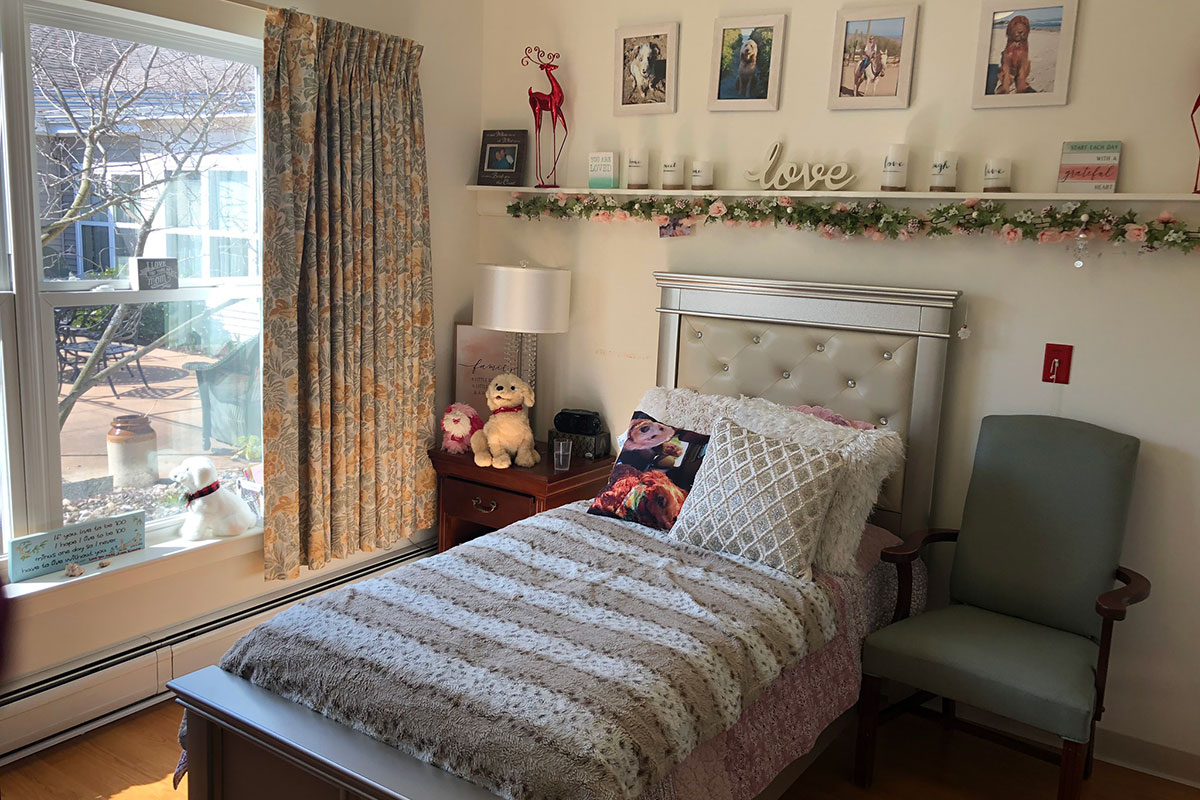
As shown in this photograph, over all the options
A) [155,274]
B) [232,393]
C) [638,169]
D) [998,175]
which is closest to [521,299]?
[638,169]

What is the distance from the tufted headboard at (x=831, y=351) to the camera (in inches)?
114

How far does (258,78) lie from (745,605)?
91.8 inches

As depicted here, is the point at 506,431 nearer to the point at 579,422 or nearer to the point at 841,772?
the point at 579,422

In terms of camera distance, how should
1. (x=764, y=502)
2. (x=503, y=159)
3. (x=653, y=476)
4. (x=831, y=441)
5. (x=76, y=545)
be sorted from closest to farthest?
(x=764, y=502) → (x=76, y=545) → (x=831, y=441) → (x=653, y=476) → (x=503, y=159)

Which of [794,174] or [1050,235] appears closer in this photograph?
[1050,235]

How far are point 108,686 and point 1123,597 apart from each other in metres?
2.89

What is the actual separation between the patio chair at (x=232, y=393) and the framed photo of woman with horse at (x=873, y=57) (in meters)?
2.17

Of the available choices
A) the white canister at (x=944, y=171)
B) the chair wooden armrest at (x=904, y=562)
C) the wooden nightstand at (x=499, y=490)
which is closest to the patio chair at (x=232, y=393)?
the wooden nightstand at (x=499, y=490)

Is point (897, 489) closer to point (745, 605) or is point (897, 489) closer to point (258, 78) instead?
point (745, 605)

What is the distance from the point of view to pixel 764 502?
252 cm

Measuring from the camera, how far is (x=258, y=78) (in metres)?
3.04

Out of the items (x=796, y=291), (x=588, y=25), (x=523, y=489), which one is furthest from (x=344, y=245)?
(x=796, y=291)

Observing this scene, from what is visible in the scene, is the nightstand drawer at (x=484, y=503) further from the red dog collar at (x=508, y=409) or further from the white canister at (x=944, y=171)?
the white canister at (x=944, y=171)

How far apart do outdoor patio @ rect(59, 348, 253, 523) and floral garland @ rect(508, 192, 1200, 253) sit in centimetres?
148
